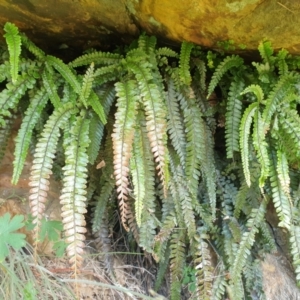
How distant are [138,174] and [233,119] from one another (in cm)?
67

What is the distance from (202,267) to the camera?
2293 millimetres

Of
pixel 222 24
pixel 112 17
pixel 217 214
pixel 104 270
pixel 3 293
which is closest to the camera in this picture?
pixel 3 293

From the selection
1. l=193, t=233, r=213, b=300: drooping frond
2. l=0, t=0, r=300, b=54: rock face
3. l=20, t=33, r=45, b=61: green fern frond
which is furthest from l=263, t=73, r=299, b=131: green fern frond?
l=20, t=33, r=45, b=61: green fern frond

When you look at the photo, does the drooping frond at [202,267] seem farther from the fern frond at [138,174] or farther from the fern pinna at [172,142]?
the fern frond at [138,174]

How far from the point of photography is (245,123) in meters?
2.05

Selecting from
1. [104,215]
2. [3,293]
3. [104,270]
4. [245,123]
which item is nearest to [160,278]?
[104,270]

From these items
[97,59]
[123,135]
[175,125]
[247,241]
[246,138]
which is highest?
[97,59]

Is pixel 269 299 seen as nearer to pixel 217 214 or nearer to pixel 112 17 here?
pixel 217 214

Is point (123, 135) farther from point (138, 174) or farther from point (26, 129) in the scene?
point (26, 129)

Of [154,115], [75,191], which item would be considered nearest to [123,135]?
[154,115]

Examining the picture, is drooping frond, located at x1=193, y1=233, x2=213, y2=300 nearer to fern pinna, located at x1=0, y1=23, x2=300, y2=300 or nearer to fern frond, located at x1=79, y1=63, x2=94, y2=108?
fern pinna, located at x1=0, y1=23, x2=300, y2=300

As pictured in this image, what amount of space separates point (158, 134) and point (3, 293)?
1.08 m

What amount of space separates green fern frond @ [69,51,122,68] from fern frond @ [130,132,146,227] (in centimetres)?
48

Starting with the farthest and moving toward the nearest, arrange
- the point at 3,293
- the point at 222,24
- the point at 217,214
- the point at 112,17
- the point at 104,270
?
the point at 217,214 → the point at 104,270 → the point at 112,17 → the point at 222,24 → the point at 3,293
